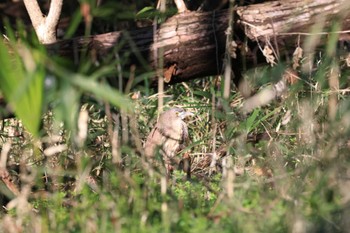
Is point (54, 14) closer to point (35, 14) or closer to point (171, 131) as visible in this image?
point (35, 14)

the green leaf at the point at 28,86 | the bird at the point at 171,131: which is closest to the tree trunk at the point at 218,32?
the bird at the point at 171,131

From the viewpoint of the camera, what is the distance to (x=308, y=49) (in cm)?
489

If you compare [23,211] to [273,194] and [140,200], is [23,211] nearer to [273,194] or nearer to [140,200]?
[140,200]

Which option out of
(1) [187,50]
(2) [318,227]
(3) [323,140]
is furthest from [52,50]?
(2) [318,227]

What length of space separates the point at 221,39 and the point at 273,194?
6.61 feet

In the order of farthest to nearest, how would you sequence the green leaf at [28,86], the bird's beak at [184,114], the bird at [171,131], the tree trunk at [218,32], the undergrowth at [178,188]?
the bird's beak at [184,114]
the bird at [171,131]
the tree trunk at [218,32]
the undergrowth at [178,188]
the green leaf at [28,86]

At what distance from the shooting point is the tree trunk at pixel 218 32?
5.12 meters

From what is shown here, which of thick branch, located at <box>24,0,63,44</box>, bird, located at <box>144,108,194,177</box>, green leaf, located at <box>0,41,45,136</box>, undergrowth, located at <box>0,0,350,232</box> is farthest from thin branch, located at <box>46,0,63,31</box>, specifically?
green leaf, located at <box>0,41,45,136</box>

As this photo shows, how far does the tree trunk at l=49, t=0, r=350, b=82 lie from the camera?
16.8ft

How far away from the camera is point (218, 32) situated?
17.1 ft

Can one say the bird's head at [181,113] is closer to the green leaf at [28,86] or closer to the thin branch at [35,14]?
the thin branch at [35,14]

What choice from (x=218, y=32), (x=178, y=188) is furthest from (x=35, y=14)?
(x=178, y=188)

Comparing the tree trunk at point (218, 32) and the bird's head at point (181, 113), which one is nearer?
the tree trunk at point (218, 32)

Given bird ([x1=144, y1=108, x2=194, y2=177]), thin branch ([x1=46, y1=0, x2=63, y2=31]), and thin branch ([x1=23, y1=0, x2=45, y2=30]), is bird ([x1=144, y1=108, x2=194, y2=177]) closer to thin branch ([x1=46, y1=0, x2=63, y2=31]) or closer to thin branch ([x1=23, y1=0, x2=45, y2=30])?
thin branch ([x1=46, y1=0, x2=63, y2=31])
